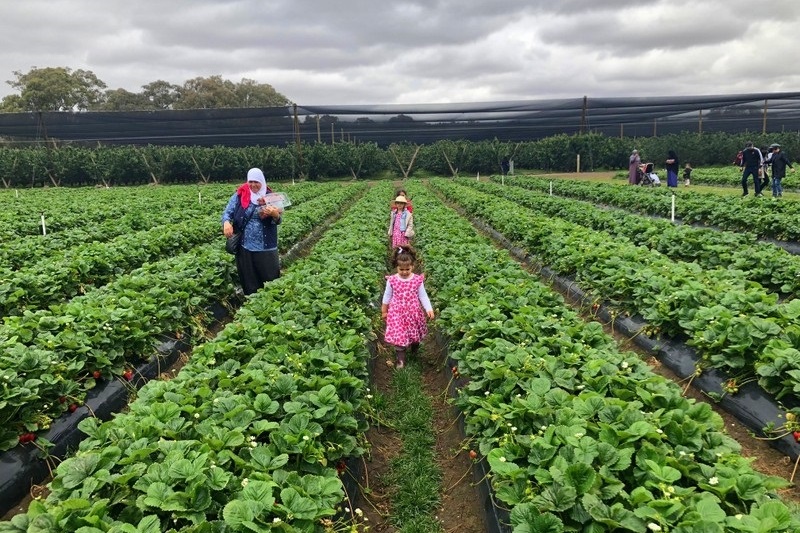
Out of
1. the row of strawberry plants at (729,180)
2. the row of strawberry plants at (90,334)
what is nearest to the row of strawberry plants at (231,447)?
the row of strawberry plants at (90,334)

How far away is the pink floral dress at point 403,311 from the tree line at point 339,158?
31684 mm

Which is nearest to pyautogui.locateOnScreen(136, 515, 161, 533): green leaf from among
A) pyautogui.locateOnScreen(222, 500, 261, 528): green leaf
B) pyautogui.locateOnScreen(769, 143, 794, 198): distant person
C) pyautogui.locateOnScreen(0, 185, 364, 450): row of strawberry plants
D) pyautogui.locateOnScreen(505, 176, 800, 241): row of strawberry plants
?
pyautogui.locateOnScreen(222, 500, 261, 528): green leaf

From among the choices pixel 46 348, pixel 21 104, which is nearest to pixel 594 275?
pixel 46 348

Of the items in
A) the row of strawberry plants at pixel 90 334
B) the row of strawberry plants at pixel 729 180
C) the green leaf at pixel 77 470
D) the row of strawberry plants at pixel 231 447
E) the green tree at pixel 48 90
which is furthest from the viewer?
the green tree at pixel 48 90

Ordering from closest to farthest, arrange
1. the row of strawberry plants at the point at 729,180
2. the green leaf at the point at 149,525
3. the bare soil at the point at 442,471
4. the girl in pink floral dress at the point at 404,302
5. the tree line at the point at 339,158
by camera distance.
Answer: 1. the green leaf at the point at 149,525
2. the bare soil at the point at 442,471
3. the girl in pink floral dress at the point at 404,302
4. the row of strawberry plants at the point at 729,180
5. the tree line at the point at 339,158

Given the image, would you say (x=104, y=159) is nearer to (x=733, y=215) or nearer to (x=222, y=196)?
(x=222, y=196)

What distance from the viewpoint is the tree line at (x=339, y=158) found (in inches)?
1404

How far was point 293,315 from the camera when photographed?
5.02 m

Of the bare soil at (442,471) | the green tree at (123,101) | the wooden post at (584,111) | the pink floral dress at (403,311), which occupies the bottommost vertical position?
the bare soil at (442,471)

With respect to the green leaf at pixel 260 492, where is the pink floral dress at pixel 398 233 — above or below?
above

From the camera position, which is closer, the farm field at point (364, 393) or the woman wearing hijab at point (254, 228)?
the farm field at point (364, 393)

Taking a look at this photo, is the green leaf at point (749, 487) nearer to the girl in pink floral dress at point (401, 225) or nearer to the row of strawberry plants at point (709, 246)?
the row of strawberry plants at point (709, 246)

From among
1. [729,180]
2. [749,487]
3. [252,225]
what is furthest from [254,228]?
[729,180]

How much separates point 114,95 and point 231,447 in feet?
268
